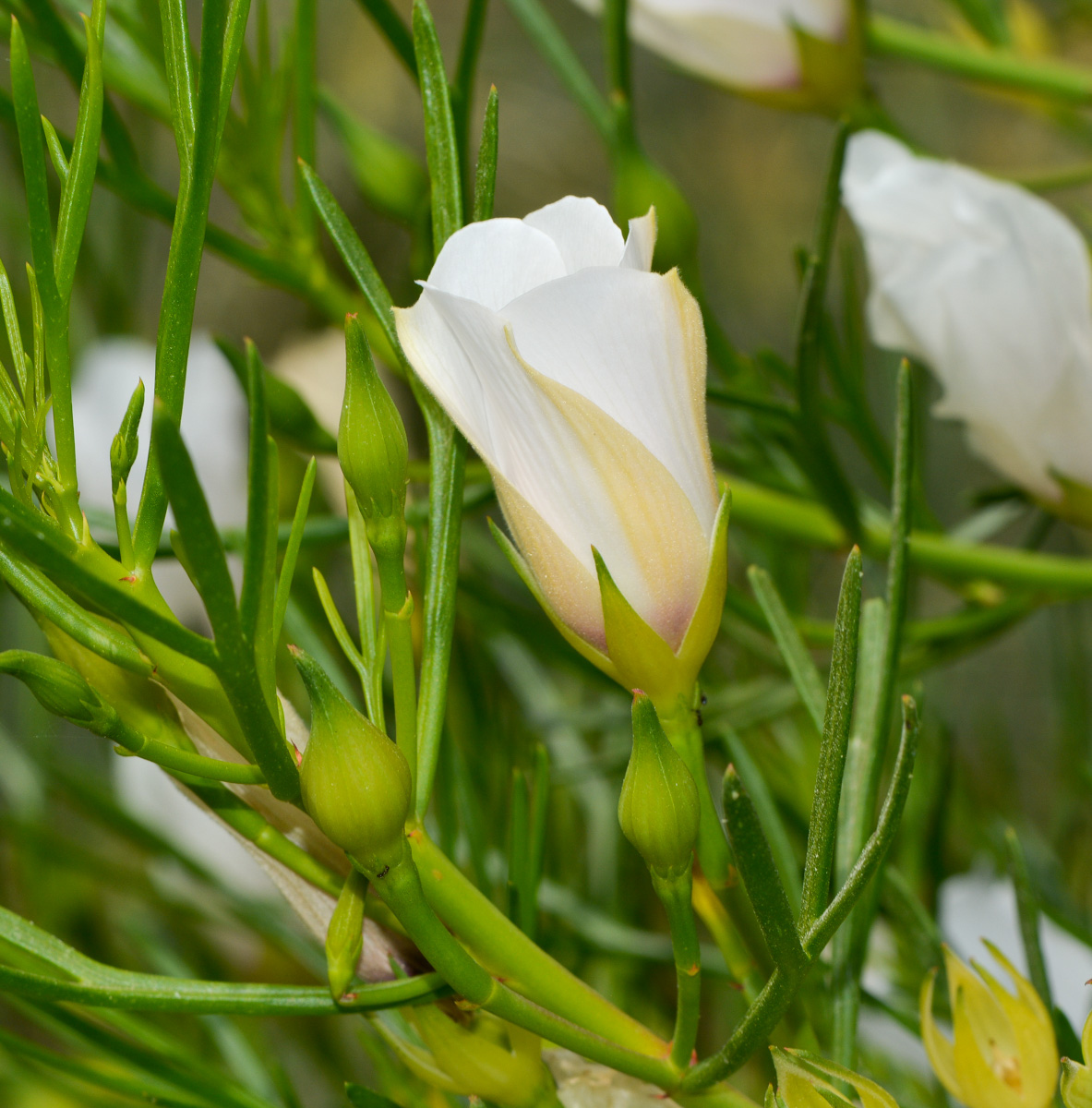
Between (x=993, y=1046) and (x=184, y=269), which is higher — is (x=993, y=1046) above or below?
below

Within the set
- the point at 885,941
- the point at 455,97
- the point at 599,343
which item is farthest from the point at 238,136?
the point at 885,941

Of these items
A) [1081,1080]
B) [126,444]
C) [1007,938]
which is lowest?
[1007,938]

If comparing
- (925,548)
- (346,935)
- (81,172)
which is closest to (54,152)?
(81,172)

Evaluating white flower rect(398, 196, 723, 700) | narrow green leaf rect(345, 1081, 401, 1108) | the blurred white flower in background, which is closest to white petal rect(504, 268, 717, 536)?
white flower rect(398, 196, 723, 700)

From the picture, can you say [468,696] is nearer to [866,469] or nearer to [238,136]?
[238,136]

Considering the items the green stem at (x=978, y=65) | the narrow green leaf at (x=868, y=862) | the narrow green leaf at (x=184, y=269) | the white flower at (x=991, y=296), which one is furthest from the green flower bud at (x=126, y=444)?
the green stem at (x=978, y=65)

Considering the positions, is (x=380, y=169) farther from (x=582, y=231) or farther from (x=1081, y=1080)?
A: (x=1081, y=1080)

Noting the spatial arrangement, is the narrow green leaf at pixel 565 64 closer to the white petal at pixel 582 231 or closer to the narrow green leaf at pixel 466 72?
the narrow green leaf at pixel 466 72
